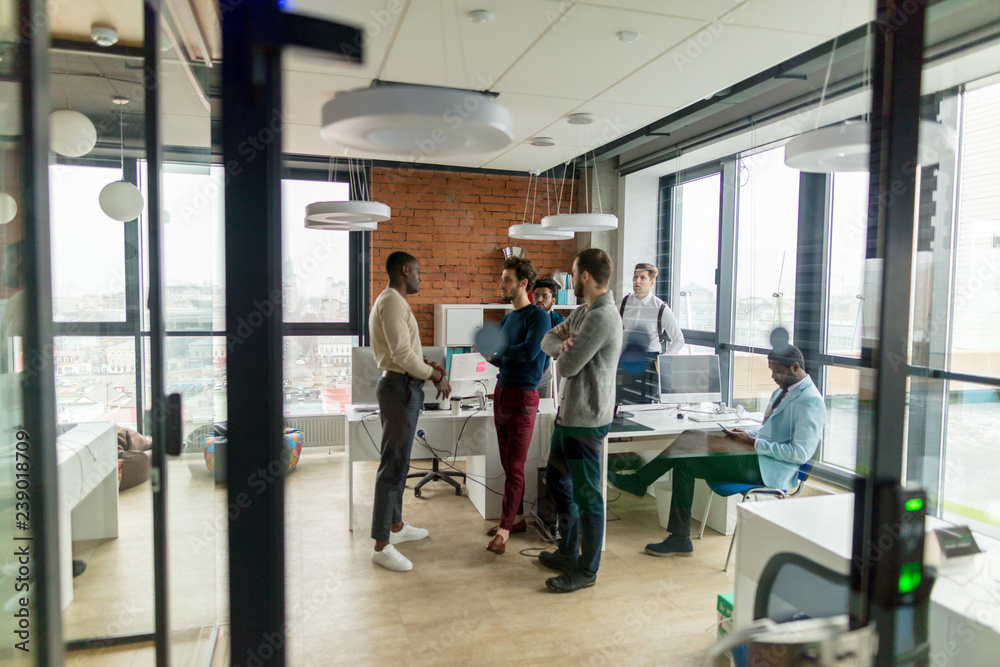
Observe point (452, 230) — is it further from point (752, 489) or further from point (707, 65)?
point (752, 489)

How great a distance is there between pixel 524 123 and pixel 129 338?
9.94ft

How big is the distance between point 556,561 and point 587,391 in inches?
33.1

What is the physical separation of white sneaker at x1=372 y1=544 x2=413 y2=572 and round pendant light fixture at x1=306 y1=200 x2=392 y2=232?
4.86 ft

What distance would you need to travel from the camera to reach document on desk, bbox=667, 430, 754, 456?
296cm

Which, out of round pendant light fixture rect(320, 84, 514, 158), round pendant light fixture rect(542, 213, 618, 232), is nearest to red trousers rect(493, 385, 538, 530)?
round pendant light fixture rect(542, 213, 618, 232)

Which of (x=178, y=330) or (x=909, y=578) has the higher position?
(x=178, y=330)

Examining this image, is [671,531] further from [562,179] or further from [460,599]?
[562,179]

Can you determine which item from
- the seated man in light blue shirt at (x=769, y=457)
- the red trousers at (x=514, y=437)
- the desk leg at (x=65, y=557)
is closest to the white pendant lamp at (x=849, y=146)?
the seated man in light blue shirt at (x=769, y=457)

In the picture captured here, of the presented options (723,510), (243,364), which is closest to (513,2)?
(243,364)

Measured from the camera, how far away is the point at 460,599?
7.98 feet

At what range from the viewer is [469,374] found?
3297 mm

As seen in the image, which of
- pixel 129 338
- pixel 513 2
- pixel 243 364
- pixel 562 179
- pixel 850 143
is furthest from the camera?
pixel 562 179

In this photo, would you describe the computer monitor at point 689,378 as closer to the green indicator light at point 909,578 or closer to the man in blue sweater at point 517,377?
the man in blue sweater at point 517,377

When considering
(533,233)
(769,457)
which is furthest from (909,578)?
(533,233)
